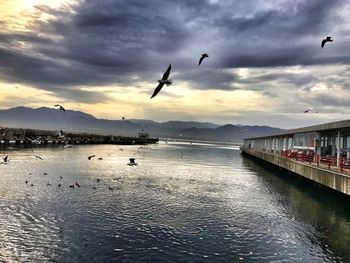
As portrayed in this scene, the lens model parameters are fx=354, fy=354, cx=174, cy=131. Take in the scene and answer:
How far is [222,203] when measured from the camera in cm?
2845

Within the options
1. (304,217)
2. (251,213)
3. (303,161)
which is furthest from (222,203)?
(303,161)

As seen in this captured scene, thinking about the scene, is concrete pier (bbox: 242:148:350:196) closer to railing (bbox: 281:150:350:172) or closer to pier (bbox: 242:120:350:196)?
pier (bbox: 242:120:350:196)

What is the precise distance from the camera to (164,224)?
2066 cm

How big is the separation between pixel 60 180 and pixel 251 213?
2054cm

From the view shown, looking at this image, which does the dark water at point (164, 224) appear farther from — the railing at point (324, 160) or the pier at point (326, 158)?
the railing at point (324, 160)

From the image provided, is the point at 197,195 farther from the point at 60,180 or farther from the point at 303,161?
the point at 303,161

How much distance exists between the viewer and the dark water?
52.2 feet

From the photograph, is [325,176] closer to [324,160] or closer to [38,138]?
[324,160]

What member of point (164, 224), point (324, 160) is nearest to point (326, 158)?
point (324, 160)

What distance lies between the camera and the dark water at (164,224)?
15906 millimetres

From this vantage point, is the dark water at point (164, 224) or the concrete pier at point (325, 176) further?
the concrete pier at point (325, 176)

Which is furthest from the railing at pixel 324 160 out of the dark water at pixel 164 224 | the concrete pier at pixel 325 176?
the dark water at pixel 164 224

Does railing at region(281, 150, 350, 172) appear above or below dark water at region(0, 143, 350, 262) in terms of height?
above

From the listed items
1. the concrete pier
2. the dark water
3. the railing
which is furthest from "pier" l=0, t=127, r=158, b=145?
the concrete pier
